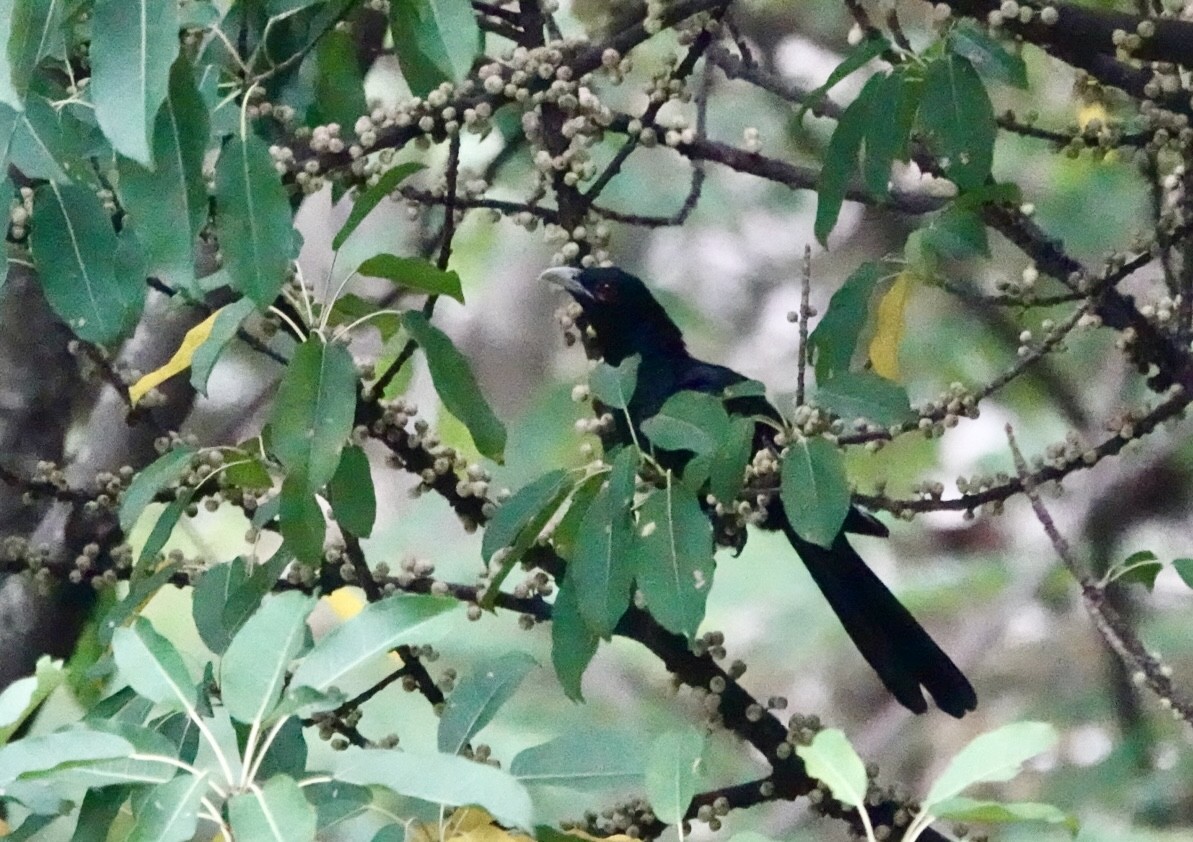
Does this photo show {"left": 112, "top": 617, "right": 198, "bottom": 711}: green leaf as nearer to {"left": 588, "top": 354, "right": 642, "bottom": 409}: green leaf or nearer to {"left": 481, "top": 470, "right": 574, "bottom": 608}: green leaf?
{"left": 481, "top": 470, "right": 574, "bottom": 608}: green leaf

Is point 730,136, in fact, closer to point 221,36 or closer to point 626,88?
point 626,88

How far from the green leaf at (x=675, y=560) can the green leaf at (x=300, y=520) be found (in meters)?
0.27

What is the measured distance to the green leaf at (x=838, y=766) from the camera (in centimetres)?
69

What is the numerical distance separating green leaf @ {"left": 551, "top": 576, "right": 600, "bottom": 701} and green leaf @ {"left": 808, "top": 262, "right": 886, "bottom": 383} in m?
0.34

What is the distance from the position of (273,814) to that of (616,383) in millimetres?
574

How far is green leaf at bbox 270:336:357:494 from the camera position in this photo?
3.18ft

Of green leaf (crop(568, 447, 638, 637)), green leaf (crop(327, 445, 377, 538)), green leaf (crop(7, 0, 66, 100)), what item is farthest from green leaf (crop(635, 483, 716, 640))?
green leaf (crop(7, 0, 66, 100))

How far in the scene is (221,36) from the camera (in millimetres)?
1035

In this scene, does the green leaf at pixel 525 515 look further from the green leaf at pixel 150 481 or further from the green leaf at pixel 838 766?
the green leaf at pixel 838 766

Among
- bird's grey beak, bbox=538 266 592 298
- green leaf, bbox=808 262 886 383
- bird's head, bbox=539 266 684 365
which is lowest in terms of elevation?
green leaf, bbox=808 262 886 383

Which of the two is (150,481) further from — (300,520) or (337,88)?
(337,88)

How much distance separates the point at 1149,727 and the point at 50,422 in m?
1.87

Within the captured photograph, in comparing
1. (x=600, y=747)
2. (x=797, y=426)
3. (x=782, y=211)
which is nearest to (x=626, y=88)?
(x=782, y=211)

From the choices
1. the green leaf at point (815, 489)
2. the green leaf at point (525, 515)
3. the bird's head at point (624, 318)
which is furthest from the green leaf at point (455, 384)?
the bird's head at point (624, 318)
